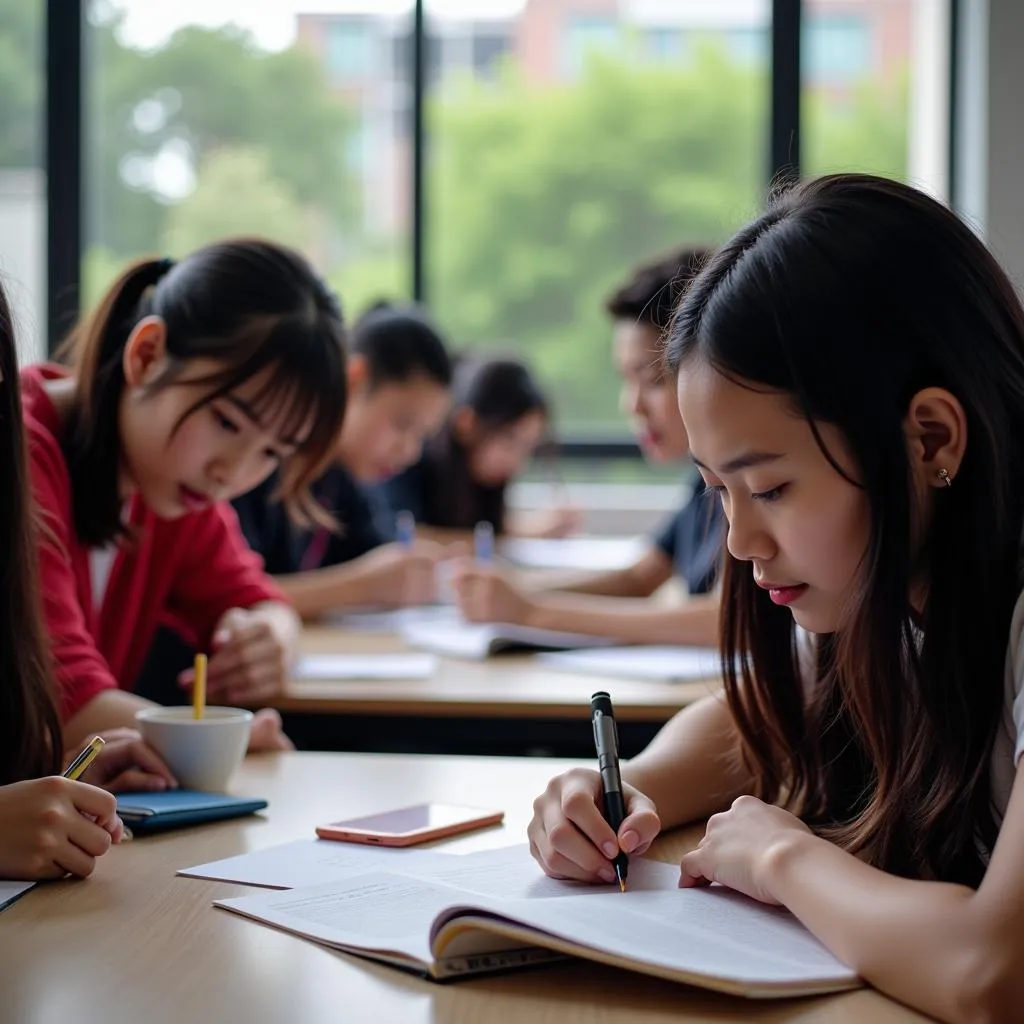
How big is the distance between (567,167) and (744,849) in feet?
13.0

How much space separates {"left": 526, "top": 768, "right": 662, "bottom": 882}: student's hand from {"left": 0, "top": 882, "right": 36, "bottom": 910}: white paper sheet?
0.38m

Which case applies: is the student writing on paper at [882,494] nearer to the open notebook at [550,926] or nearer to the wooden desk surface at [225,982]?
the open notebook at [550,926]

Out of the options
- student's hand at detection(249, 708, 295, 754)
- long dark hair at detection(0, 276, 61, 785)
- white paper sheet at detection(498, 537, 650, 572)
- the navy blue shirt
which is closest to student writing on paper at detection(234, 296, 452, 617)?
white paper sheet at detection(498, 537, 650, 572)

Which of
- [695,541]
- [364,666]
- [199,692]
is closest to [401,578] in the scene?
[695,541]

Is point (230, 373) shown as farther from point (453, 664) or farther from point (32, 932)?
point (32, 932)

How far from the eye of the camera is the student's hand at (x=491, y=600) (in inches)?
99.8

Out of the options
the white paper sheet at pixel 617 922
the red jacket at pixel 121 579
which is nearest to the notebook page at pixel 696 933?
the white paper sheet at pixel 617 922

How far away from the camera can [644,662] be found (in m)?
2.14

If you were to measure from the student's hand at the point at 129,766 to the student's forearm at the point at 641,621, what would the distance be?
1136 mm

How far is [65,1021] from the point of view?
30.2 inches

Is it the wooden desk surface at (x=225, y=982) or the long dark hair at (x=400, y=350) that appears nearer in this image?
the wooden desk surface at (x=225, y=982)

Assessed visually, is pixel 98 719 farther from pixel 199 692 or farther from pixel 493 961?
pixel 493 961

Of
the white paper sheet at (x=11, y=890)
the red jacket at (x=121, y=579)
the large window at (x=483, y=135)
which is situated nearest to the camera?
the white paper sheet at (x=11, y=890)

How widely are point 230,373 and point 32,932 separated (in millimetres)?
896
